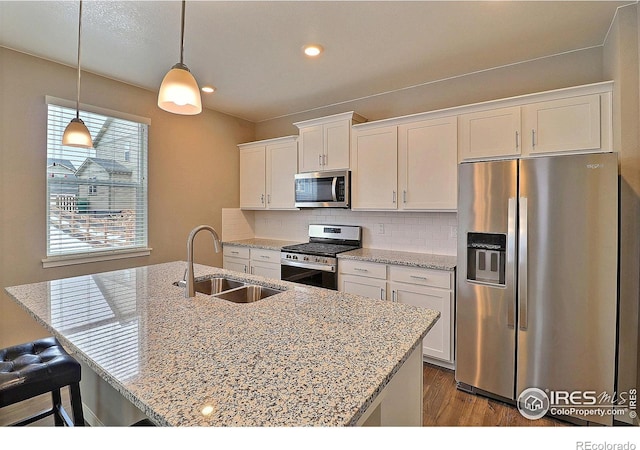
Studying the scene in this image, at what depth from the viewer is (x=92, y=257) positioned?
297cm

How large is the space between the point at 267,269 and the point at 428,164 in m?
2.12

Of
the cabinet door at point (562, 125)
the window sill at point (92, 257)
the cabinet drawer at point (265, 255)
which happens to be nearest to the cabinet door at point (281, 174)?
the cabinet drawer at point (265, 255)

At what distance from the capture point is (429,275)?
2.66 metres

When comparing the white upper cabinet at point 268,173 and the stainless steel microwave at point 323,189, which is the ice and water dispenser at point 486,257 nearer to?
the stainless steel microwave at point 323,189

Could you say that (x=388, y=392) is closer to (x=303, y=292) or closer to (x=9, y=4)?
(x=303, y=292)

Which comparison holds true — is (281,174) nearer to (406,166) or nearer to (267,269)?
(267,269)

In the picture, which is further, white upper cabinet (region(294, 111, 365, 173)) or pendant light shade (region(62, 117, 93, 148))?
white upper cabinet (region(294, 111, 365, 173))

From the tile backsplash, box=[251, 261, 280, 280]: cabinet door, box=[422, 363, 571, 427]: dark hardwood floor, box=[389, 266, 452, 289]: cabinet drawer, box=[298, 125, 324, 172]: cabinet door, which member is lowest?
box=[422, 363, 571, 427]: dark hardwood floor

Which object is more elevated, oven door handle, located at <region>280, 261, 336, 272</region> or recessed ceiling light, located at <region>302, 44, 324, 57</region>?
recessed ceiling light, located at <region>302, 44, 324, 57</region>

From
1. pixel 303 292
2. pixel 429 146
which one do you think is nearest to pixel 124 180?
pixel 303 292

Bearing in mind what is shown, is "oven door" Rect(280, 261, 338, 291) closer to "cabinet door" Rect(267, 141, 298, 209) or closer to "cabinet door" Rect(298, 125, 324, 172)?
"cabinet door" Rect(267, 141, 298, 209)

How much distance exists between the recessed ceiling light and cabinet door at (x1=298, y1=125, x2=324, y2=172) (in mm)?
1025

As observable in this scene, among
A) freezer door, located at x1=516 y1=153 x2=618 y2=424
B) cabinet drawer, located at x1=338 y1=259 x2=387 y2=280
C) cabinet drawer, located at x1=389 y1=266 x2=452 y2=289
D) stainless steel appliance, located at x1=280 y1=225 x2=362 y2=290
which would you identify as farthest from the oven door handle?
freezer door, located at x1=516 y1=153 x2=618 y2=424

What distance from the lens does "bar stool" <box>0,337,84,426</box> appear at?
1295 mm
